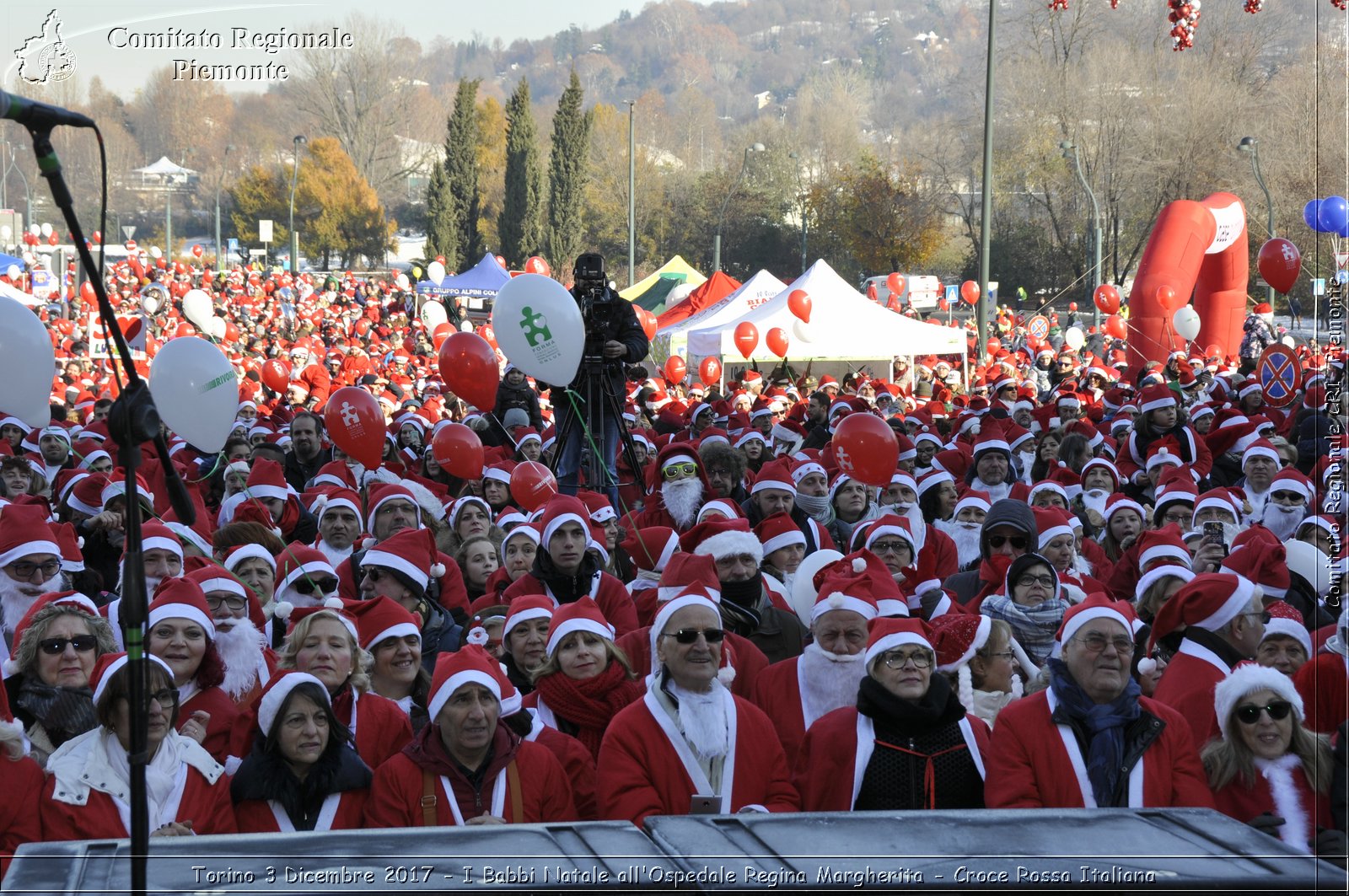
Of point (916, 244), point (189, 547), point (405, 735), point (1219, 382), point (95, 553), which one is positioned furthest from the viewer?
point (916, 244)

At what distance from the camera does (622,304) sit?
30.5 ft

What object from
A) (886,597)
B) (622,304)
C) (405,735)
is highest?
(622,304)

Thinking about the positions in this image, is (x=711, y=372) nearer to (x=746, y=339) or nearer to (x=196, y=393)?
(x=746, y=339)

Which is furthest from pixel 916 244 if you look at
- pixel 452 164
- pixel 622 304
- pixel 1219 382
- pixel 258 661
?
pixel 258 661

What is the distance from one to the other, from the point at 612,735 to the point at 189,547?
365 centimetres

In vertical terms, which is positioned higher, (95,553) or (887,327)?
(887,327)

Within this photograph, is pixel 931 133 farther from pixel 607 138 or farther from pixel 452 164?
pixel 452 164

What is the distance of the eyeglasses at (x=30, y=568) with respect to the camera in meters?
6.23

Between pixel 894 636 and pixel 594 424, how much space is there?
5591 millimetres

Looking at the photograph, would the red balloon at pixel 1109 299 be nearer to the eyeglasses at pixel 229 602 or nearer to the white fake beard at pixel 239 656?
the eyeglasses at pixel 229 602

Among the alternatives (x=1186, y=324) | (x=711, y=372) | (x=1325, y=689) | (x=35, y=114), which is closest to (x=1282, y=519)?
(x=1325, y=689)

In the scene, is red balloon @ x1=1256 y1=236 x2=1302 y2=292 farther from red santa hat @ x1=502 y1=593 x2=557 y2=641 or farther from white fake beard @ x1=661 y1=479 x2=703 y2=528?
red santa hat @ x1=502 y1=593 x2=557 y2=641

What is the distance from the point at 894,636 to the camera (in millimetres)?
4195

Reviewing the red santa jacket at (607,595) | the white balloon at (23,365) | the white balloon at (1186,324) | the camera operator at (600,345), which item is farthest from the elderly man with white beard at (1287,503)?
the white balloon at (1186,324)
